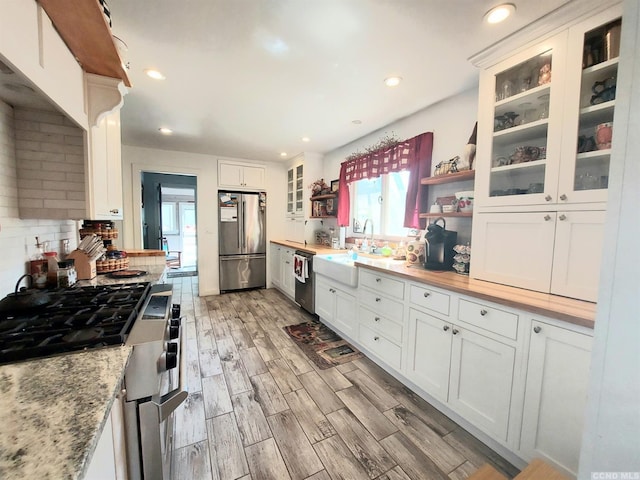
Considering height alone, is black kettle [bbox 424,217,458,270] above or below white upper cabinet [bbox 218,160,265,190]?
below

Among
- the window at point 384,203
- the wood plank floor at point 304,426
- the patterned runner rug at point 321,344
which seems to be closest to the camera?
the wood plank floor at point 304,426

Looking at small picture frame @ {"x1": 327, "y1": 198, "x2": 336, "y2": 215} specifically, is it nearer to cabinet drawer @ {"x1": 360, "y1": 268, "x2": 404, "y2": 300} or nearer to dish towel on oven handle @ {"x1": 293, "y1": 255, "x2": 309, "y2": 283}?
dish towel on oven handle @ {"x1": 293, "y1": 255, "x2": 309, "y2": 283}

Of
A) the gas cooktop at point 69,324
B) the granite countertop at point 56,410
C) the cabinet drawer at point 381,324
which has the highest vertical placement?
the gas cooktop at point 69,324

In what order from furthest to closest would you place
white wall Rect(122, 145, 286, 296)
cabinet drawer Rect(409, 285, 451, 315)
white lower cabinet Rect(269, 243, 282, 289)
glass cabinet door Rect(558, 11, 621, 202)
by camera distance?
1. white lower cabinet Rect(269, 243, 282, 289)
2. white wall Rect(122, 145, 286, 296)
3. cabinet drawer Rect(409, 285, 451, 315)
4. glass cabinet door Rect(558, 11, 621, 202)

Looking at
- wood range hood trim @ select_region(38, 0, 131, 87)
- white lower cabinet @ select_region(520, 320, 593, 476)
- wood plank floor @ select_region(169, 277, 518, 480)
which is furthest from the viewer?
wood plank floor @ select_region(169, 277, 518, 480)

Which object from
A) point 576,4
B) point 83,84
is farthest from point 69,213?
point 576,4

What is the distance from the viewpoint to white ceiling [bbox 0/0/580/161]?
1.30 meters

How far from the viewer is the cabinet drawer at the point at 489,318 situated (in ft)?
4.33

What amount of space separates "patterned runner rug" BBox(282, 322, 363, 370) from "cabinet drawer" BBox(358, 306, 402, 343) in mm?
375

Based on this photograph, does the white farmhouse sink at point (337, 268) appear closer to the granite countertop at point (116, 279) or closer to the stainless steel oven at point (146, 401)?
the granite countertop at point (116, 279)

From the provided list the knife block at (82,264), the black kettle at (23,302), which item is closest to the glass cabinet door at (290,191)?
the knife block at (82,264)

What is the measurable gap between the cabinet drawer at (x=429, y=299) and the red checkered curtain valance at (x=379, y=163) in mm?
1350

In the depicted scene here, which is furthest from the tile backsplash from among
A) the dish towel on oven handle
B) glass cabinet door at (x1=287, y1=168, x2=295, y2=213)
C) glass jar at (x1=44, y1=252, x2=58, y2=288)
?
glass cabinet door at (x1=287, y1=168, x2=295, y2=213)

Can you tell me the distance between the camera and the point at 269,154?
4.15m
